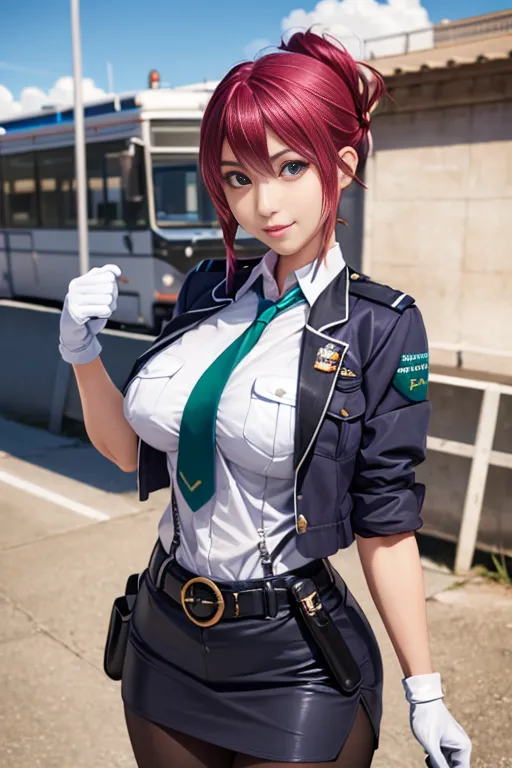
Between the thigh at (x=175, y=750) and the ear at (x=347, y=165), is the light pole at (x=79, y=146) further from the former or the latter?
the thigh at (x=175, y=750)

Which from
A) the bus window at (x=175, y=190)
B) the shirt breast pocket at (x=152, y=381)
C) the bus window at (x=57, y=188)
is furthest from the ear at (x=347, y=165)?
the bus window at (x=57, y=188)

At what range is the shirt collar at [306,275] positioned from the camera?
1.80 meters

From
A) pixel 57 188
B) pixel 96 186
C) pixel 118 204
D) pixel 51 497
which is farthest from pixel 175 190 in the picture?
pixel 51 497

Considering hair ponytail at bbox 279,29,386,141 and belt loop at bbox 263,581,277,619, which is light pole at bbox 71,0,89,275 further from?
belt loop at bbox 263,581,277,619

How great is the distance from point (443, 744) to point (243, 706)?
0.43m

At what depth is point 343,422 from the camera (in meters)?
1.68

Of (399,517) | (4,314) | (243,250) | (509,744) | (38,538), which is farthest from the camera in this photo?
(243,250)

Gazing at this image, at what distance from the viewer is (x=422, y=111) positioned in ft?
39.7

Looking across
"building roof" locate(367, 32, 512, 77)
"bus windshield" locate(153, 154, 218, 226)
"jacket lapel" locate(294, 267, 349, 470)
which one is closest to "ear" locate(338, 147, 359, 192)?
"jacket lapel" locate(294, 267, 349, 470)

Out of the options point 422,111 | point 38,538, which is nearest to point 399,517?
point 38,538

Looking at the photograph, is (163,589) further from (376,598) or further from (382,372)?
(382,372)

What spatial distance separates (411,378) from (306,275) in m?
0.33

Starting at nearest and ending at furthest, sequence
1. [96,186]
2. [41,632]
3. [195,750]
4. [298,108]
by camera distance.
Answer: [298,108] → [195,750] → [41,632] → [96,186]

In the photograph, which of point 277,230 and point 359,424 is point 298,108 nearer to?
point 277,230
